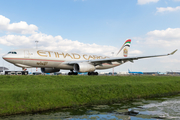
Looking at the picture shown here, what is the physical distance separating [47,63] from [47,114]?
18547 millimetres

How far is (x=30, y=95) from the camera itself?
13.2 meters

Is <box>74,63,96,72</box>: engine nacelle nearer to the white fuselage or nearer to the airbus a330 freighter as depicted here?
the airbus a330 freighter

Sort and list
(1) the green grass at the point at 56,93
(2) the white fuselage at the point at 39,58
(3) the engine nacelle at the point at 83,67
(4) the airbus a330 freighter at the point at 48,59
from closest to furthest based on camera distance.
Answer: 1. (1) the green grass at the point at 56,93
2. (2) the white fuselage at the point at 39,58
3. (4) the airbus a330 freighter at the point at 48,59
4. (3) the engine nacelle at the point at 83,67

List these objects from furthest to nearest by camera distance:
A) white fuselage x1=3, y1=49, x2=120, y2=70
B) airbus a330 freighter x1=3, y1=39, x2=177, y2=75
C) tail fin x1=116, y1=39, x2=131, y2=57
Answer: tail fin x1=116, y1=39, x2=131, y2=57 → airbus a330 freighter x1=3, y1=39, x2=177, y2=75 → white fuselage x1=3, y1=49, x2=120, y2=70

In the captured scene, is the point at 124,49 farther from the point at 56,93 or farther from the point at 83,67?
the point at 56,93

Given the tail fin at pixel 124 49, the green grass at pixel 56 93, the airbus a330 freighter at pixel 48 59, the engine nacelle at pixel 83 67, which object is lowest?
the green grass at pixel 56 93

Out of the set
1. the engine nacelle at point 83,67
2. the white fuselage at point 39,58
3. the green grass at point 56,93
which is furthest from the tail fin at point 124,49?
the green grass at point 56,93

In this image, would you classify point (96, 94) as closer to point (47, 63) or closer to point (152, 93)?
point (152, 93)

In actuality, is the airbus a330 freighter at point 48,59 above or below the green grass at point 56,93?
above

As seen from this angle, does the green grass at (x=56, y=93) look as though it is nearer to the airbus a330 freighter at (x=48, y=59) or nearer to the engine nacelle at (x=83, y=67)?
the engine nacelle at (x=83, y=67)

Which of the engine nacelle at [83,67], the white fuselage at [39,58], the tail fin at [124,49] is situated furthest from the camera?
the tail fin at [124,49]

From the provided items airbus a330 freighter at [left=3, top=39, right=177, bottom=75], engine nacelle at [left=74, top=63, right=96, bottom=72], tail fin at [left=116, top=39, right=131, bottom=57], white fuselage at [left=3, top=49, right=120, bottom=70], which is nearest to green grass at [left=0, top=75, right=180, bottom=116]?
engine nacelle at [left=74, top=63, right=96, bottom=72]

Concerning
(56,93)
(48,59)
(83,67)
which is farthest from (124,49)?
(56,93)

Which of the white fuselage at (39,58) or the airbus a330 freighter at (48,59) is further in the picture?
the airbus a330 freighter at (48,59)
